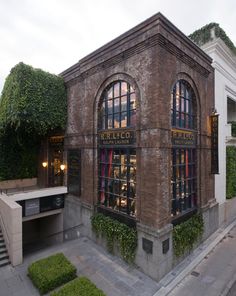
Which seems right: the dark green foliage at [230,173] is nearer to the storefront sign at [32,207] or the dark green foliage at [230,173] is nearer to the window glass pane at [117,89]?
the window glass pane at [117,89]

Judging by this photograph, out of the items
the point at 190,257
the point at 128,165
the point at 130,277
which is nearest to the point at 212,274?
the point at 190,257

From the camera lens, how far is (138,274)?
335 inches

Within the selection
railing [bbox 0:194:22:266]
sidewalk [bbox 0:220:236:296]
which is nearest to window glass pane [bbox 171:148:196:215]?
sidewalk [bbox 0:220:236:296]

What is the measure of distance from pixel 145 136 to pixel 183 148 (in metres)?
2.79

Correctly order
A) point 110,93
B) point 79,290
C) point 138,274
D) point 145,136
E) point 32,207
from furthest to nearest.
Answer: point 32,207 < point 110,93 < point 145,136 < point 138,274 < point 79,290

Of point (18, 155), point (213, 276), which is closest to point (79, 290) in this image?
point (213, 276)

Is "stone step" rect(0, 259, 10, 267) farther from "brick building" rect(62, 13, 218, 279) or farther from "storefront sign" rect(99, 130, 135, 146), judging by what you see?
"storefront sign" rect(99, 130, 135, 146)

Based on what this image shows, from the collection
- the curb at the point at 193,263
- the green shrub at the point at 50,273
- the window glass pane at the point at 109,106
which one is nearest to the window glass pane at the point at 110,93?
the window glass pane at the point at 109,106

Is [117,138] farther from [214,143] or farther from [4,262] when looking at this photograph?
[4,262]

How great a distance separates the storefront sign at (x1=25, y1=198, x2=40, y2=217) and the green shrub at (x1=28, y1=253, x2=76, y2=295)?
4779mm

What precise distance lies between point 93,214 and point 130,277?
3.99 meters

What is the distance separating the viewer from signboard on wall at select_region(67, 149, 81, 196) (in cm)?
1264

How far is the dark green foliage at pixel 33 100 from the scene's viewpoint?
11.8 meters

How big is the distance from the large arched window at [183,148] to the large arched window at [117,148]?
2.03 meters
